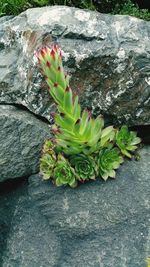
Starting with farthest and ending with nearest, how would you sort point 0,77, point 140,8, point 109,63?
point 140,8 → point 0,77 → point 109,63

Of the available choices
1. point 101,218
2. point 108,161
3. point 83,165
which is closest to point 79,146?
point 83,165

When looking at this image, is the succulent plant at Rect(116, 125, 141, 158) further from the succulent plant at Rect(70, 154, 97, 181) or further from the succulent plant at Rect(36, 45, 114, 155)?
the succulent plant at Rect(70, 154, 97, 181)

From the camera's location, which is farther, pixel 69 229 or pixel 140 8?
pixel 140 8

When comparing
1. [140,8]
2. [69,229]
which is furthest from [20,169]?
[140,8]

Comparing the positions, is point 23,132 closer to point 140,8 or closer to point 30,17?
point 30,17

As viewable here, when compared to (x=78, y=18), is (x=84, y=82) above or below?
below

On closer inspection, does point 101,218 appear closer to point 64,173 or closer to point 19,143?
point 64,173

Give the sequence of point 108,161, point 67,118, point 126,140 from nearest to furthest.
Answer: point 67,118
point 108,161
point 126,140
